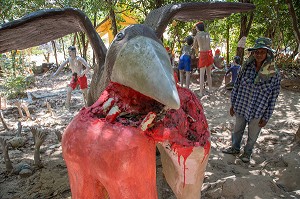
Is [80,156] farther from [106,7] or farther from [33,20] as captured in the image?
[106,7]

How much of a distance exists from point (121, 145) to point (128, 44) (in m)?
0.50

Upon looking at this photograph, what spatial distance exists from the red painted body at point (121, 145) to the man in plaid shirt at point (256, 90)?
7.55ft

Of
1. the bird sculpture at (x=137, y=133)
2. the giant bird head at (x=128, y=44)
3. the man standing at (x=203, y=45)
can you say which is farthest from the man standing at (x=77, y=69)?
the bird sculpture at (x=137, y=133)

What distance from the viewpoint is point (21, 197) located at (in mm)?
3086

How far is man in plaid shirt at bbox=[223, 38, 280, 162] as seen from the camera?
323 cm

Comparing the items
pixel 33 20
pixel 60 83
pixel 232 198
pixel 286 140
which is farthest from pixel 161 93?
pixel 60 83

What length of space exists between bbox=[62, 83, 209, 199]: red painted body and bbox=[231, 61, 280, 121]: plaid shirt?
235cm

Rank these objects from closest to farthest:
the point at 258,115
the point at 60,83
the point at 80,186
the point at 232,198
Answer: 1. the point at 80,186
2. the point at 232,198
3. the point at 258,115
4. the point at 60,83

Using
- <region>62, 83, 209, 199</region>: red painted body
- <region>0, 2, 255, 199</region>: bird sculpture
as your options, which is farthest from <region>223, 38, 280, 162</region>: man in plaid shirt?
<region>62, 83, 209, 199</region>: red painted body

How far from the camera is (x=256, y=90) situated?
3408 millimetres

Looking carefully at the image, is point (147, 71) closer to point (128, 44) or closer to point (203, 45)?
point (128, 44)

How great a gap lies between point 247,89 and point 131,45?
8.69ft

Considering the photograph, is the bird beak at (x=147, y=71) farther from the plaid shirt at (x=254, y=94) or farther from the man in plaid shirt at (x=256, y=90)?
the plaid shirt at (x=254, y=94)

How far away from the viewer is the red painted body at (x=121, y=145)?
41.6 inches
